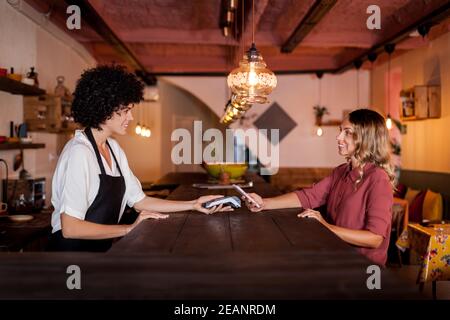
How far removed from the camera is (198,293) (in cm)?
134

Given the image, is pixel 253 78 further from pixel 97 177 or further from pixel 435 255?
pixel 435 255

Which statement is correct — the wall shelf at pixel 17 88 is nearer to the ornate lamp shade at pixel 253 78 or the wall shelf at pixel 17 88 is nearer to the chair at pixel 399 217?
the ornate lamp shade at pixel 253 78

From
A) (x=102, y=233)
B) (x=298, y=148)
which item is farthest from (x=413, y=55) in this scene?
(x=102, y=233)

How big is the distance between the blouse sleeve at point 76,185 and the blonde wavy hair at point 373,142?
4.54ft

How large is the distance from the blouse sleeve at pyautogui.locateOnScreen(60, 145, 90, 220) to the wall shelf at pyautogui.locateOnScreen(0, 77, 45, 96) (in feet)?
6.75

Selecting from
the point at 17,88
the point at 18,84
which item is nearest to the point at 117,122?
the point at 18,84

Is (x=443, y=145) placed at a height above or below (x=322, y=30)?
below

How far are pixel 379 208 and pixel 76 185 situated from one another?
1442 millimetres

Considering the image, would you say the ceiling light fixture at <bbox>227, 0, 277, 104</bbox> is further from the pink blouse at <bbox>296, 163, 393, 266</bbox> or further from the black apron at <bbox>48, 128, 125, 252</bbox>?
the black apron at <bbox>48, 128, 125, 252</bbox>

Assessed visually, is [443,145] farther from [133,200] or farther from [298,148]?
[133,200]

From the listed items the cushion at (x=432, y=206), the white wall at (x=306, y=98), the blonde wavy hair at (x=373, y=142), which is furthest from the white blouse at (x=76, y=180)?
the white wall at (x=306, y=98)

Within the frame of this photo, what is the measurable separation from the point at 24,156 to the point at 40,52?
1287 mm

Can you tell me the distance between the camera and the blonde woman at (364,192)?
2143 mm

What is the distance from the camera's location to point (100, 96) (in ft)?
7.77
